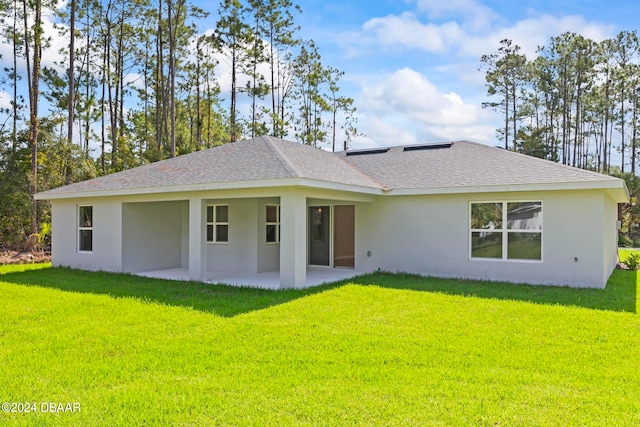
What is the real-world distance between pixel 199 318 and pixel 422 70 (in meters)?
13.9

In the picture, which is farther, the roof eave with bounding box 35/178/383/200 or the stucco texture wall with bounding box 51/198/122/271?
the stucco texture wall with bounding box 51/198/122/271

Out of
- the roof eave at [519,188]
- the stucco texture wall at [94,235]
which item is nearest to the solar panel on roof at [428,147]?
the roof eave at [519,188]

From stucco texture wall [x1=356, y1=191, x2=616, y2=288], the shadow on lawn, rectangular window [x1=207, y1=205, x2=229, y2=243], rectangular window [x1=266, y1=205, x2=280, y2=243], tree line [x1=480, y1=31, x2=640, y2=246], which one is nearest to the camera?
the shadow on lawn

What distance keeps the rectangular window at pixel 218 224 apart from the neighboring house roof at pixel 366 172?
1.41 metres

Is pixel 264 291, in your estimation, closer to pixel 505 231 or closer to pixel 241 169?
pixel 241 169

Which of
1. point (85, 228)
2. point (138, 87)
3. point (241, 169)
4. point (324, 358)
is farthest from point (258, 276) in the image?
point (138, 87)

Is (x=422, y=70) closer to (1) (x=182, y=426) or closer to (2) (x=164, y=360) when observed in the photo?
(2) (x=164, y=360)

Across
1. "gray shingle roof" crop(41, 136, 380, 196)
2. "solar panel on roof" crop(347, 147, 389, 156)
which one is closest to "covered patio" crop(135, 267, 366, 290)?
"gray shingle roof" crop(41, 136, 380, 196)

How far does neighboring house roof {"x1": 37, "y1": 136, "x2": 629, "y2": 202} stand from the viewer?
1012 cm

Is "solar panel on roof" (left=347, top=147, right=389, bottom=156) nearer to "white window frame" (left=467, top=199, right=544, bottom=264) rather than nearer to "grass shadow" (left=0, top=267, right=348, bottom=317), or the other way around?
"white window frame" (left=467, top=199, right=544, bottom=264)

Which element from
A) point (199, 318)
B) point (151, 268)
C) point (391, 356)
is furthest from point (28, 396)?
point (151, 268)

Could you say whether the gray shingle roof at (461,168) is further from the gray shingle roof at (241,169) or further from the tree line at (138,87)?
the tree line at (138,87)

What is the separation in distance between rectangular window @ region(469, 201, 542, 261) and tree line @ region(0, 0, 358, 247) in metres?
15.2

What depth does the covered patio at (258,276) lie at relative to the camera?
34.9ft
